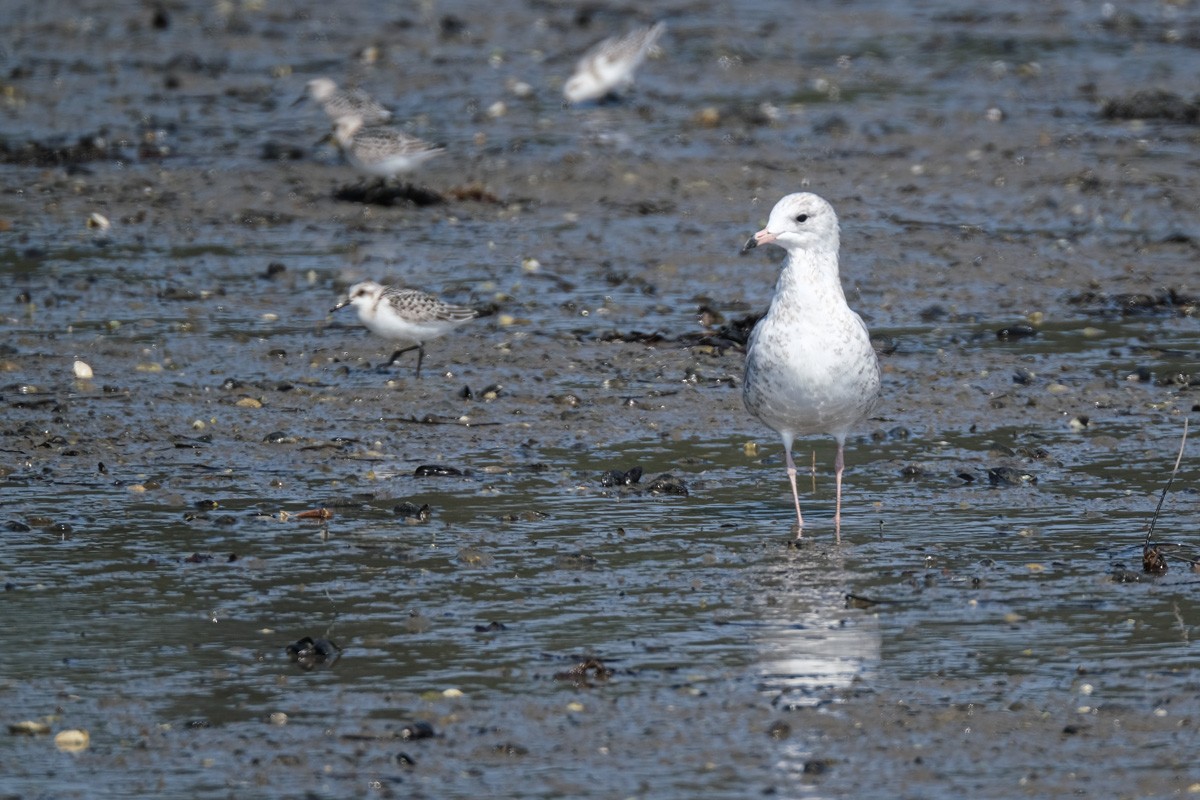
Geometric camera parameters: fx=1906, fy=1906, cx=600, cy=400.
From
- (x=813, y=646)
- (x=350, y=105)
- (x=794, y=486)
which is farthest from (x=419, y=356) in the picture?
(x=350, y=105)

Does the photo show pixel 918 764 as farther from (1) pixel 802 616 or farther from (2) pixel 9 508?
(2) pixel 9 508

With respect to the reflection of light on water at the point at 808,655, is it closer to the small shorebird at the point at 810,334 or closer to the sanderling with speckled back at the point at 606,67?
the small shorebird at the point at 810,334

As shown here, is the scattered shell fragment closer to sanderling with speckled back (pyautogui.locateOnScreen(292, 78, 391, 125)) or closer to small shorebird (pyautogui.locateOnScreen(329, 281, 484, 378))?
small shorebird (pyautogui.locateOnScreen(329, 281, 484, 378))

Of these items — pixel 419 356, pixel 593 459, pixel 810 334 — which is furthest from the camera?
pixel 419 356

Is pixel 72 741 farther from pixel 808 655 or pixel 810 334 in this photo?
pixel 810 334

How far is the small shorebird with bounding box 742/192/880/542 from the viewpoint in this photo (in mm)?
8234

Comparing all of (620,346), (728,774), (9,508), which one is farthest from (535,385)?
(728,774)

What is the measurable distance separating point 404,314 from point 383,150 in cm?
493

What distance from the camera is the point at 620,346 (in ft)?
38.1

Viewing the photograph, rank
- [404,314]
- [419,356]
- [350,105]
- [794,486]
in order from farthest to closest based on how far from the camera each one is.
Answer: [350,105] → [419,356] → [404,314] → [794,486]

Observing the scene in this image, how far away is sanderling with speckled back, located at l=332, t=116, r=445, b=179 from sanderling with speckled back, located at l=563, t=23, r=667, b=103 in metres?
3.81

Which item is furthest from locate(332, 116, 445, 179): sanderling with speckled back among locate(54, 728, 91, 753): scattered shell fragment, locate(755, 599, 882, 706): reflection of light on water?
locate(54, 728, 91, 753): scattered shell fragment

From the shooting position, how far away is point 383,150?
15.8 meters

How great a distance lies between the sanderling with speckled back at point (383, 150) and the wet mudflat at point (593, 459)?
55cm
